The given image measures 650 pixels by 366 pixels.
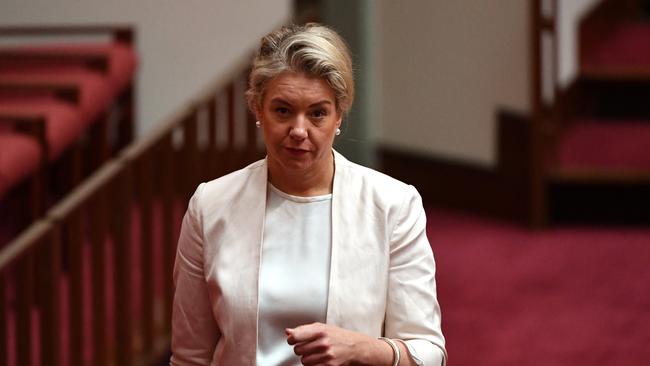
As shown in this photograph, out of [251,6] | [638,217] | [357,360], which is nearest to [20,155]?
[251,6]

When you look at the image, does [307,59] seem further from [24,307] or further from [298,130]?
[24,307]

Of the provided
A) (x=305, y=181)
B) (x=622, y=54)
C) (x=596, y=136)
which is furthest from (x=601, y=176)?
(x=305, y=181)

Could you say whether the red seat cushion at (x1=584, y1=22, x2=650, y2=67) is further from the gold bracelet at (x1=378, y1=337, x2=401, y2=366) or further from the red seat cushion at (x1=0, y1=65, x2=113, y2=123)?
the gold bracelet at (x1=378, y1=337, x2=401, y2=366)

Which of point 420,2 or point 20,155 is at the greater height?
point 420,2

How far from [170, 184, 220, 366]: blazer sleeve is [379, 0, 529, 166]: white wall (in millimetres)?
3649

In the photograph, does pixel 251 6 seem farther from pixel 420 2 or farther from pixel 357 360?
pixel 357 360

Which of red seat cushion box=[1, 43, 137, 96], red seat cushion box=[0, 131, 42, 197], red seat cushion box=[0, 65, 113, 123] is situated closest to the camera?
red seat cushion box=[0, 131, 42, 197]

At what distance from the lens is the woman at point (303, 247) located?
6.22 ft

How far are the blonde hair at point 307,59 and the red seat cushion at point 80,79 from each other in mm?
3257

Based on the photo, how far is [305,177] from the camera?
1.99m

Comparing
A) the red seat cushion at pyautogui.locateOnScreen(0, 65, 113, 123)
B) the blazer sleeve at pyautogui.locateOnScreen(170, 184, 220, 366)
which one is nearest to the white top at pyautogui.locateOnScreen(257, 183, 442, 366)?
the blazer sleeve at pyautogui.locateOnScreen(170, 184, 220, 366)

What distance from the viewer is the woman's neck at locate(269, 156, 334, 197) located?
1.99m

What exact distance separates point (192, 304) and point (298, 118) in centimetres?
33

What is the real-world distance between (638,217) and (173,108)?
204 cm
